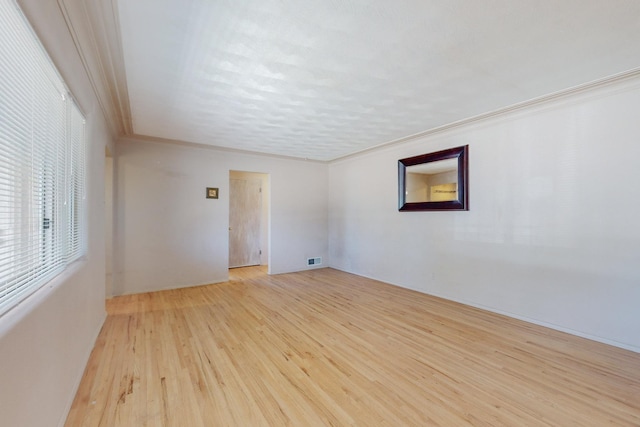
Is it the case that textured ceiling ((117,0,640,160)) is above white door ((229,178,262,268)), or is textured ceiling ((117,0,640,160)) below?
above

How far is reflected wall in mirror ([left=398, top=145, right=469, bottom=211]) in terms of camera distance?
3732 millimetres

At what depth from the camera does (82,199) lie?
7.45 feet

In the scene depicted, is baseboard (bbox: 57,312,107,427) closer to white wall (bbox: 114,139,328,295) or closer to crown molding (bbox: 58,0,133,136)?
white wall (bbox: 114,139,328,295)

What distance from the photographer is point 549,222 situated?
2.96 meters

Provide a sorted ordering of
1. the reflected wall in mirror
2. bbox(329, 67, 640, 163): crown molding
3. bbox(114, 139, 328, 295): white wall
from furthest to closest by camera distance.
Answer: bbox(114, 139, 328, 295): white wall, the reflected wall in mirror, bbox(329, 67, 640, 163): crown molding

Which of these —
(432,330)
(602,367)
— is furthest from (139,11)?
(602,367)

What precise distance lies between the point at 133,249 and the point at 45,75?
3.41 metres

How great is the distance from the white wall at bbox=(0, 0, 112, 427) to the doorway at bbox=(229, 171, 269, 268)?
361 cm

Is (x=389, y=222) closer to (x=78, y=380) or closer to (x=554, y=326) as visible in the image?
(x=554, y=326)

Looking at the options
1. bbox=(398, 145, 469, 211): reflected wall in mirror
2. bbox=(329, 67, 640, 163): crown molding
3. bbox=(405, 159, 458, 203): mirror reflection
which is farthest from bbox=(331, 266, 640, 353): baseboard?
bbox=(329, 67, 640, 163): crown molding

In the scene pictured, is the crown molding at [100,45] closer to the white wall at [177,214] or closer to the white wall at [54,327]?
the white wall at [54,327]

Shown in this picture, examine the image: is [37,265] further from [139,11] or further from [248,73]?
[248,73]

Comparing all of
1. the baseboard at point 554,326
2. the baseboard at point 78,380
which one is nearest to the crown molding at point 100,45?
the baseboard at point 78,380

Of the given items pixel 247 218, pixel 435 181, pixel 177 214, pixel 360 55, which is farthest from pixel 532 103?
pixel 247 218
